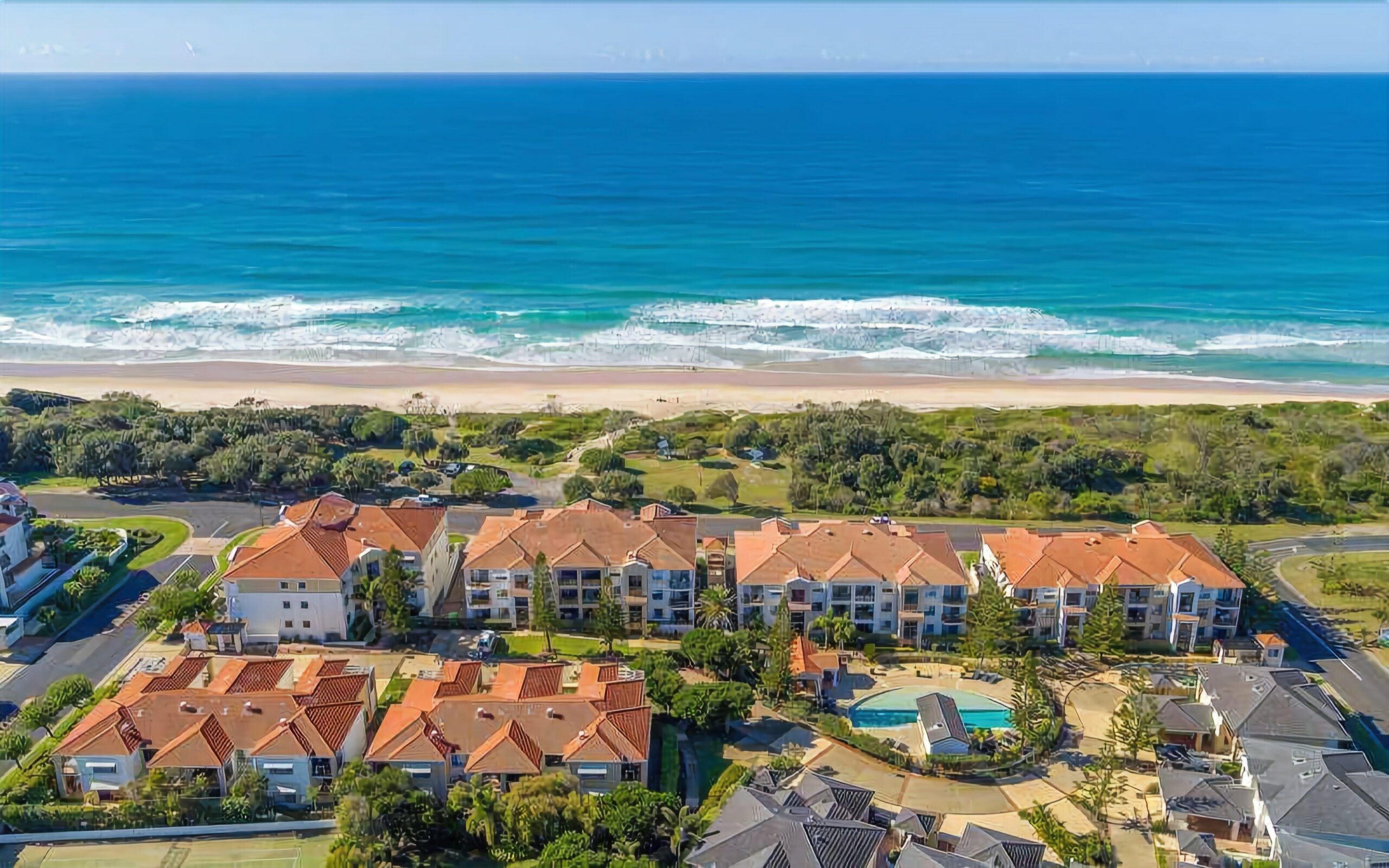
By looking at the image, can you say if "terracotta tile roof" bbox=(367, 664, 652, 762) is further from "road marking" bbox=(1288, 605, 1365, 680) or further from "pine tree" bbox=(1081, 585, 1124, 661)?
"road marking" bbox=(1288, 605, 1365, 680)

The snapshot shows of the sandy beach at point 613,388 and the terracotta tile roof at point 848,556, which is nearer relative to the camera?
the terracotta tile roof at point 848,556

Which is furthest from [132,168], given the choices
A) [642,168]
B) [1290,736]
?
[1290,736]

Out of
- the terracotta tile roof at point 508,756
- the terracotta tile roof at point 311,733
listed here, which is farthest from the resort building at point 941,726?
the terracotta tile roof at point 311,733

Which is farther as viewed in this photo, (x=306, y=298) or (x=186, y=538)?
(x=306, y=298)

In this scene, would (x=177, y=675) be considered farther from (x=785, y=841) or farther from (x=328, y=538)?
(x=785, y=841)

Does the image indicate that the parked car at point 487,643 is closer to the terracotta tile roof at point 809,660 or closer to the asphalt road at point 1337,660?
the terracotta tile roof at point 809,660

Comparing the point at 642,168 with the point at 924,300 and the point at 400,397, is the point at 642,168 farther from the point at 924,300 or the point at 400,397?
the point at 400,397

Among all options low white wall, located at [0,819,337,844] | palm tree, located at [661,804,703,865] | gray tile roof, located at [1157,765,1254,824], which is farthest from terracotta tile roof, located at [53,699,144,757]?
gray tile roof, located at [1157,765,1254,824]
